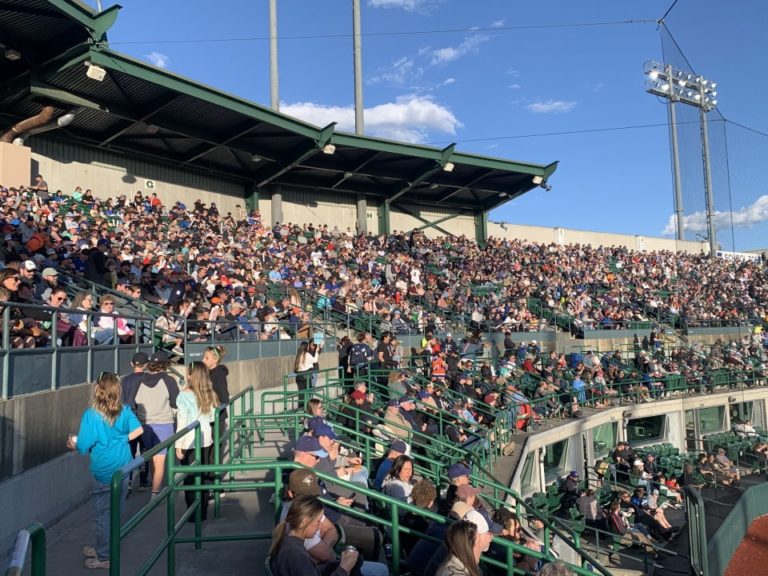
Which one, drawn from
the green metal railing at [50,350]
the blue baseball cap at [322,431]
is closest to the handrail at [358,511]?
the blue baseball cap at [322,431]

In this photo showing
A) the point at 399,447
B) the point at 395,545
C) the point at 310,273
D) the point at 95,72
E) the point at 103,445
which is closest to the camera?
the point at 103,445

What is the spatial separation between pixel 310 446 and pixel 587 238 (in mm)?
38961

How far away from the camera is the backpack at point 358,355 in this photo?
12.6 meters

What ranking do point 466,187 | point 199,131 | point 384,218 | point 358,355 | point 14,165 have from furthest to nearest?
point 466,187, point 384,218, point 199,131, point 14,165, point 358,355

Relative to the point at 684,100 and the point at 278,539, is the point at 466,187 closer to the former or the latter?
the point at 684,100

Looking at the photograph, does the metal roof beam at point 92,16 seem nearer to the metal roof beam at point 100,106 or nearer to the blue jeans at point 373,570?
the metal roof beam at point 100,106

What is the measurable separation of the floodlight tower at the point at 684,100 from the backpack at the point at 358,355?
131 ft

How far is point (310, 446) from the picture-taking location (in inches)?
233

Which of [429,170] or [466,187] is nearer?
[429,170]

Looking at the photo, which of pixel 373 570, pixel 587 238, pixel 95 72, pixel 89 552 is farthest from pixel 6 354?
pixel 587 238

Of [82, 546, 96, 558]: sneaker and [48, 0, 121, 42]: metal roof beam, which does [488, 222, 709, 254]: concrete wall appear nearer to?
[48, 0, 121, 42]: metal roof beam

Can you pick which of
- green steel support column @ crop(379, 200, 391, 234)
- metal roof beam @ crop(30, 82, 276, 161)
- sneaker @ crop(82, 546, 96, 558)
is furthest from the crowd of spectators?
metal roof beam @ crop(30, 82, 276, 161)

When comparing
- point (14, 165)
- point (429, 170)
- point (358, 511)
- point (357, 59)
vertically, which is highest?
point (357, 59)

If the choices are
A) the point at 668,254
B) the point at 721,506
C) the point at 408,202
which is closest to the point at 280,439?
the point at 721,506
